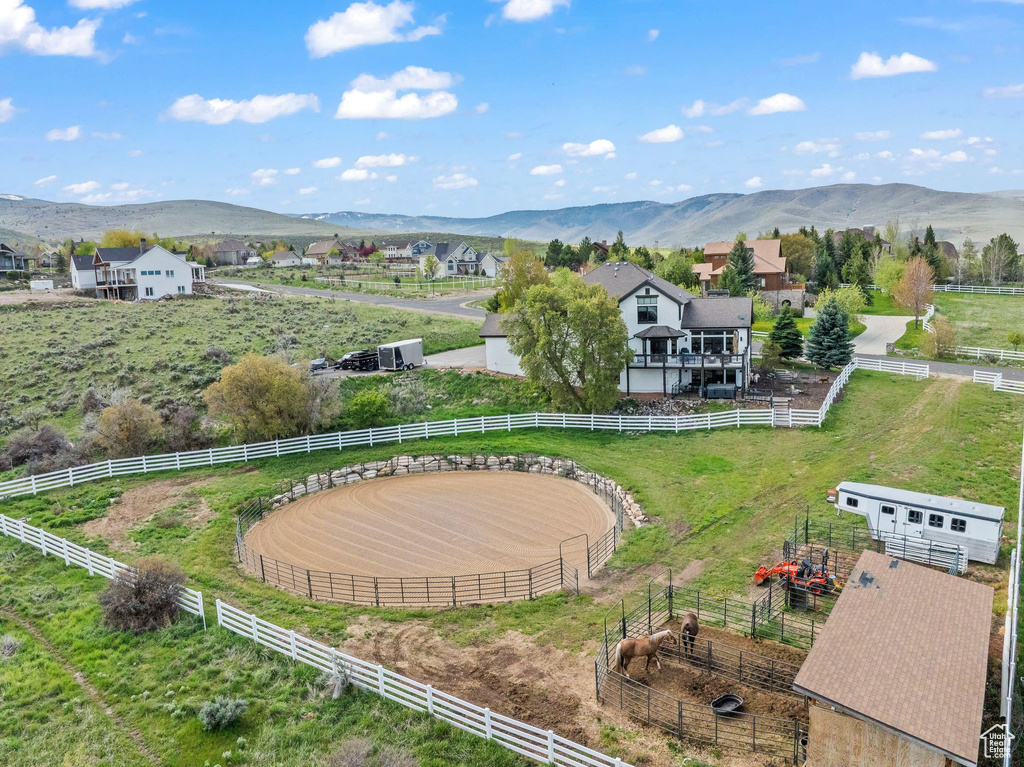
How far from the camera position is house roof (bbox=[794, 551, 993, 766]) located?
428 inches

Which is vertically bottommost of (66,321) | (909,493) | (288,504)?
(288,504)

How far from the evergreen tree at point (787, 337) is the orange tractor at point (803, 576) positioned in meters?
29.4

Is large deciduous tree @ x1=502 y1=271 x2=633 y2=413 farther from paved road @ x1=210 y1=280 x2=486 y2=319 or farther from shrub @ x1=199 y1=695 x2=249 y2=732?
paved road @ x1=210 y1=280 x2=486 y2=319

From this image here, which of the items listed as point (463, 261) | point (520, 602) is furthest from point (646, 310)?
point (463, 261)

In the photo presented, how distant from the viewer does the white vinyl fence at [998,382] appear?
3656cm

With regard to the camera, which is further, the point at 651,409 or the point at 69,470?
the point at 651,409

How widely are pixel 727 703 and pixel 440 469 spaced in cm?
2013

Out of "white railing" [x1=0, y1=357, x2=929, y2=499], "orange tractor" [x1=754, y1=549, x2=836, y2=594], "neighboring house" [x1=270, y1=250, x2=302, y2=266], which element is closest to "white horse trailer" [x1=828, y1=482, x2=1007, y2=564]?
"orange tractor" [x1=754, y1=549, x2=836, y2=594]

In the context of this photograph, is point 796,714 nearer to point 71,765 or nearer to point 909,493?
point 909,493

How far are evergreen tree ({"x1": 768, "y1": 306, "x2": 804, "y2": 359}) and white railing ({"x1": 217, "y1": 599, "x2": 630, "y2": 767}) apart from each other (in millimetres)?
37954

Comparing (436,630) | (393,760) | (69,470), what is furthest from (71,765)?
(69,470)

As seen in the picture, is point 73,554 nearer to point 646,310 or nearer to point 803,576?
point 803,576

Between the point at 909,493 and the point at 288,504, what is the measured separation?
73.9 ft

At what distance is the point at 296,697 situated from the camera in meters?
14.7
